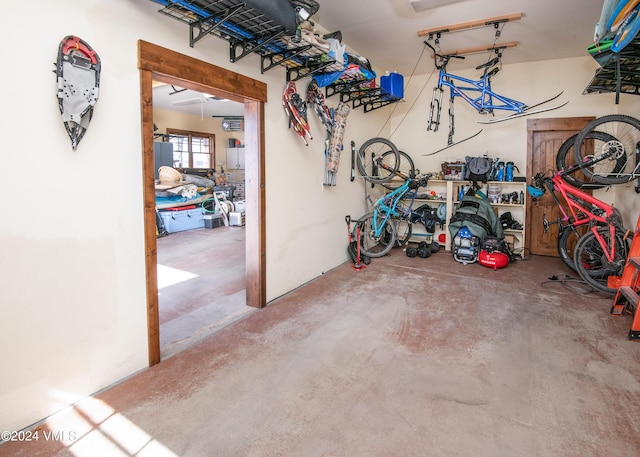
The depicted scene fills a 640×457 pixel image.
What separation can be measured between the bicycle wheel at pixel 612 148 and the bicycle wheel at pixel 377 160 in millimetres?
2281

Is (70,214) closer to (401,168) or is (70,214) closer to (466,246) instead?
(466,246)

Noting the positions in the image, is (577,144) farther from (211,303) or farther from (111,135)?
(111,135)

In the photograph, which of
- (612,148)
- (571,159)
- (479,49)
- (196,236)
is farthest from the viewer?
(196,236)

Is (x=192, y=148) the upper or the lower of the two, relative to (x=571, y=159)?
upper

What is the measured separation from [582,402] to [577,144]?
3313 millimetres

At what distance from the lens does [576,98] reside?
17.5 ft

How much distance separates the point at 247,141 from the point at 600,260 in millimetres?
4089

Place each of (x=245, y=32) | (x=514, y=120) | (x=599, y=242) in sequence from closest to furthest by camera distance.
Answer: (x=245, y=32), (x=599, y=242), (x=514, y=120)

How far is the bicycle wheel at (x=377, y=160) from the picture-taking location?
5.33 m

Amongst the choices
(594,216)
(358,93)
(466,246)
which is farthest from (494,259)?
(358,93)

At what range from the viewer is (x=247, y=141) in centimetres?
334

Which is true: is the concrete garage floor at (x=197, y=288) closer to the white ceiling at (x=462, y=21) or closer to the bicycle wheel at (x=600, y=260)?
the white ceiling at (x=462, y=21)

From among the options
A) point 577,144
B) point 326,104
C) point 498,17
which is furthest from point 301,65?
point 577,144

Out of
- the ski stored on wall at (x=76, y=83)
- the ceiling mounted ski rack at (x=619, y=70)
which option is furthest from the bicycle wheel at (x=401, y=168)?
the ski stored on wall at (x=76, y=83)
